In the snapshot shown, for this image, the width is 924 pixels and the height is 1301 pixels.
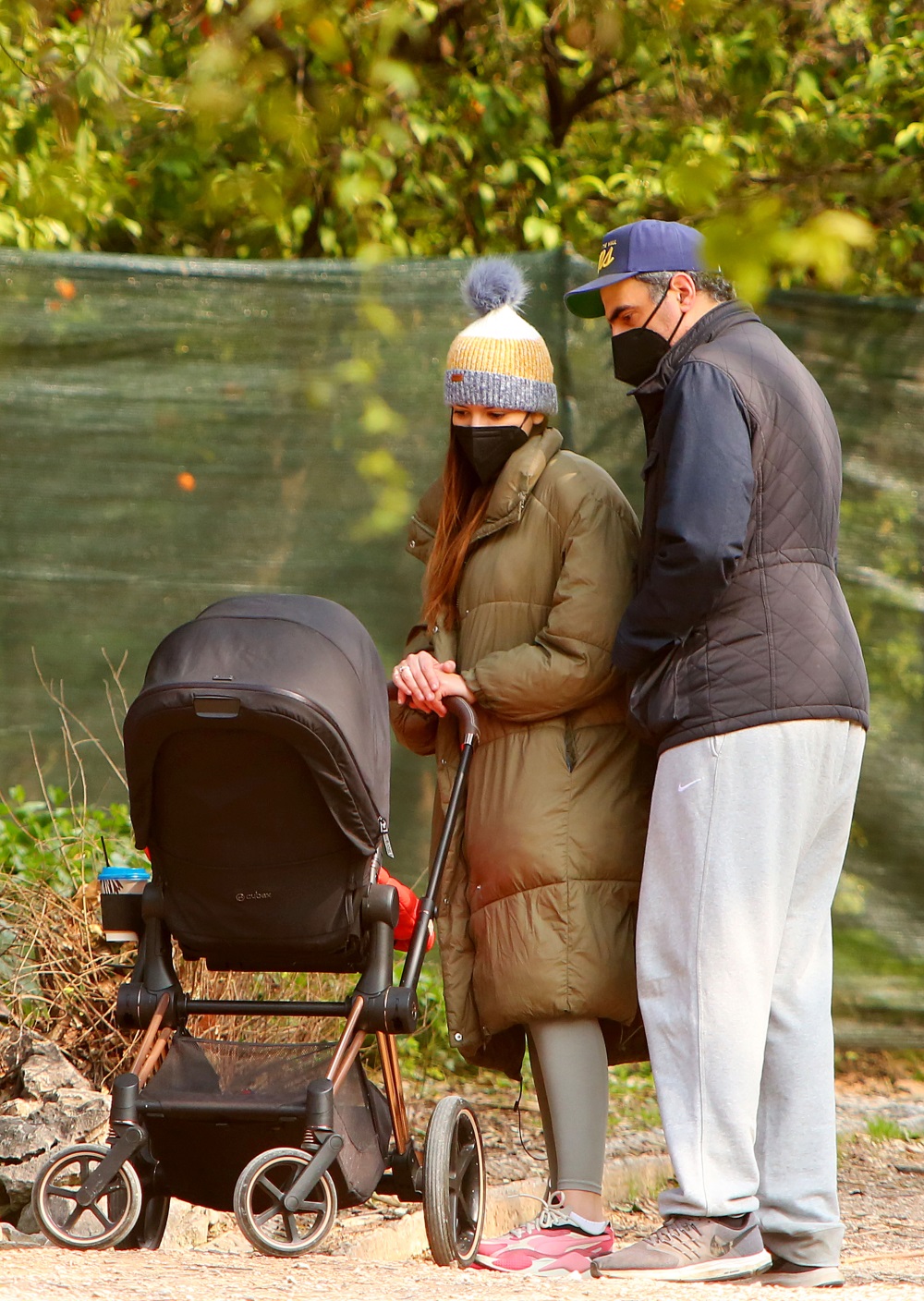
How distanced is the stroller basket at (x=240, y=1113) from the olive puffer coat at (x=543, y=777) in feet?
1.07

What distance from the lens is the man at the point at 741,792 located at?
2906 millimetres

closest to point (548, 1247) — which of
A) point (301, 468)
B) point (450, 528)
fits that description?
point (450, 528)

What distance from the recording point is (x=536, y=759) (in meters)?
3.25

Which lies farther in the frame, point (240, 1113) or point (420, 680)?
point (420, 680)

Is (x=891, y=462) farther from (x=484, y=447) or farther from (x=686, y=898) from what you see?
(x=686, y=898)

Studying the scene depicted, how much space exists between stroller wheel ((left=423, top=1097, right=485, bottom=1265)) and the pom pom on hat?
5.63 feet

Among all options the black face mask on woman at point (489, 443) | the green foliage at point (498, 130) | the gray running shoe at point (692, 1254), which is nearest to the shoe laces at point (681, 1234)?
the gray running shoe at point (692, 1254)

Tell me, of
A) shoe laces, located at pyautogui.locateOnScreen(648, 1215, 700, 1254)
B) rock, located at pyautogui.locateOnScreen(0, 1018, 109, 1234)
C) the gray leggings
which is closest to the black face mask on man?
the gray leggings

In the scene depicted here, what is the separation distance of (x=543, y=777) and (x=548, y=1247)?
0.89 metres

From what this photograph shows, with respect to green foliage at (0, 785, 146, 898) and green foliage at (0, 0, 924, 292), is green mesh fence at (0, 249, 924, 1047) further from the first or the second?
green foliage at (0, 0, 924, 292)

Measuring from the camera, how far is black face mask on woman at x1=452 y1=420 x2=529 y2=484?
3.40 metres

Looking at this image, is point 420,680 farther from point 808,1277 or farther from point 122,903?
point 808,1277

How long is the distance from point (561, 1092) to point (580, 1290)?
1.64 feet

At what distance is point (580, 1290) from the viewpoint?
106 inches
